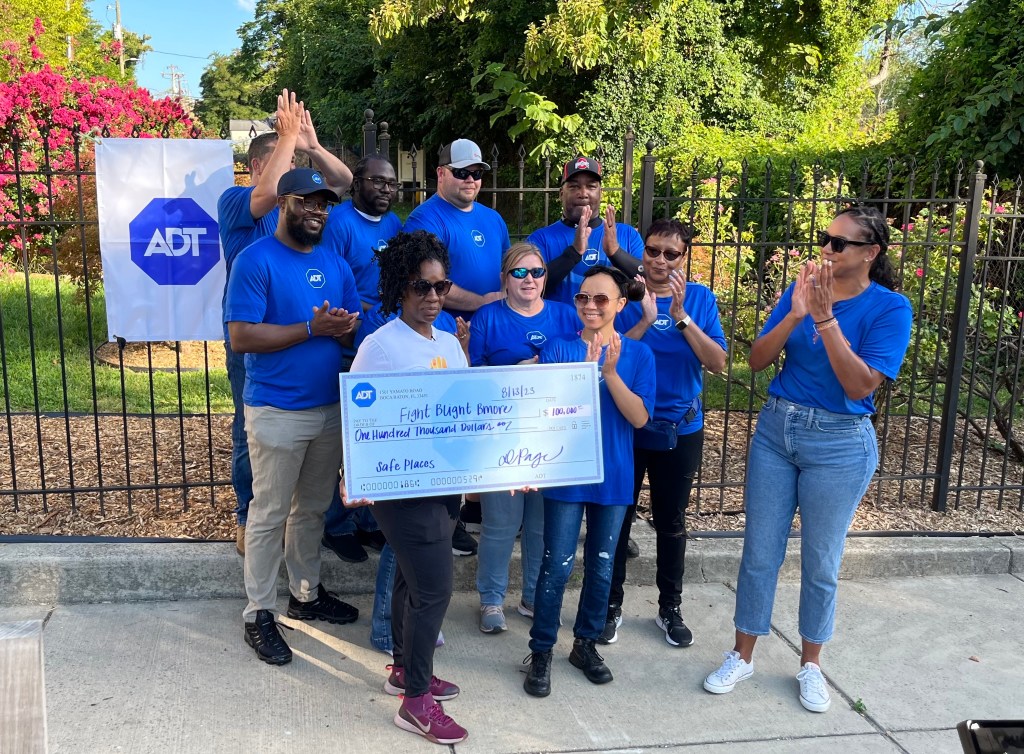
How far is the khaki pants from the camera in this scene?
3719mm

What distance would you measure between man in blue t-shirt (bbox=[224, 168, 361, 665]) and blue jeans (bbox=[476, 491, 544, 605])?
751mm

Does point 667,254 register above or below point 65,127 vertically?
below

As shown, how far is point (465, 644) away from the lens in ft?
13.6

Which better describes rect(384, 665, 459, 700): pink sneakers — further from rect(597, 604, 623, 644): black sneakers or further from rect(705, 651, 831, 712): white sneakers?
rect(705, 651, 831, 712): white sneakers

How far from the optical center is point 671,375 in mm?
3949

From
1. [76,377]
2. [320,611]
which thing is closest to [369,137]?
[320,611]

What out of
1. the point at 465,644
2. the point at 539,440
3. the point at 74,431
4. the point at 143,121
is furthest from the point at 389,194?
the point at 143,121

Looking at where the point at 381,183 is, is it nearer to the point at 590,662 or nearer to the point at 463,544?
the point at 463,544

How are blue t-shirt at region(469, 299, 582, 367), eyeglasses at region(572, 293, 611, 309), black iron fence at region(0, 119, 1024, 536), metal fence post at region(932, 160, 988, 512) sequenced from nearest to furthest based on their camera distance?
1. eyeglasses at region(572, 293, 611, 309)
2. blue t-shirt at region(469, 299, 582, 367)
3. black iron fence at region(0, 119, 1024, 536)
4. metal fence post at region(932, 160, 988, 512)

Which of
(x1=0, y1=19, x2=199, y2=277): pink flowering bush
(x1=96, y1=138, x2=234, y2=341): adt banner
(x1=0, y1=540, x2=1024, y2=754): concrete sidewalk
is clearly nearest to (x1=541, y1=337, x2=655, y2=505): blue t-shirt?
(x1=0, y1=540, x2=1024, y2=754): concrete sidewalk

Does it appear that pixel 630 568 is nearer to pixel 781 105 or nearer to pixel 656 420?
pixel 656 420

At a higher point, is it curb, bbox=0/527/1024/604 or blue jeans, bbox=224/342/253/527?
blue jeans, bbox=224/342/253/527

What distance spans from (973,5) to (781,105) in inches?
424

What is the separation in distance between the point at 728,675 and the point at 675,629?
408 millimetres
